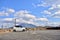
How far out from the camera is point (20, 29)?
49562 mm

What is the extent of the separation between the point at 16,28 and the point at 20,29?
1.26 meters

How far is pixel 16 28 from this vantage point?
164 ft
